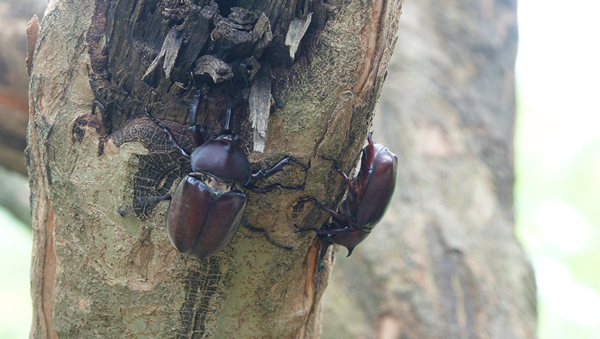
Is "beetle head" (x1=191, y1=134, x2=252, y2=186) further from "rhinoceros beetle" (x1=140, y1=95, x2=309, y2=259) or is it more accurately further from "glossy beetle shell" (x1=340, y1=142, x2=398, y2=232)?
"glossy beetle shell" (x1=340, y1=142, x2=398, y2=232)

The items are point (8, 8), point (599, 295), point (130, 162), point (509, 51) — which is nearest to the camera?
point (130, 162)

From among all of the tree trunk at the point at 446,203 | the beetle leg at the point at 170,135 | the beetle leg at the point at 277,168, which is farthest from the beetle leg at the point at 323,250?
the tree trunk at the point at 446,203

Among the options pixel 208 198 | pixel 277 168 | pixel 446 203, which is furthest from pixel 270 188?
pixel 446 203

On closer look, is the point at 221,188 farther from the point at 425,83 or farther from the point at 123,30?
the point at 425,83

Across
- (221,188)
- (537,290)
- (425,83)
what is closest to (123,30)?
(221,188)

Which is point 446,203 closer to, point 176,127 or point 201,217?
point 201,217

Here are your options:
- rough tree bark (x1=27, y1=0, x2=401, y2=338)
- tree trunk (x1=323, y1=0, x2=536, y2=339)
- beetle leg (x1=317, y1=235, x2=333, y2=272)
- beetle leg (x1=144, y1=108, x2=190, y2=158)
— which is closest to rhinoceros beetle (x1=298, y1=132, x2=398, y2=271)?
beetle leg (x1=317, y1=235, x2=333, y2=272)

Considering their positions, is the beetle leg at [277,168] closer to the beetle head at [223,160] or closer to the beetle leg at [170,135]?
the beetle head at [223,160]
